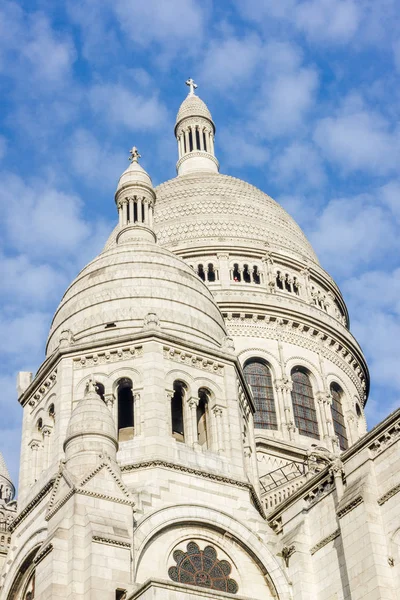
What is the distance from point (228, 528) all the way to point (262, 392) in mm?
21504

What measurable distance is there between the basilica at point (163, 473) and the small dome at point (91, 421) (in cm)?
4

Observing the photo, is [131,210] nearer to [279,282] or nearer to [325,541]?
[279,282]

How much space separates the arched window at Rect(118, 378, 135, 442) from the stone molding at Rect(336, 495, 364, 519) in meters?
7.81

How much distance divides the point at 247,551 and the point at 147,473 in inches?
150

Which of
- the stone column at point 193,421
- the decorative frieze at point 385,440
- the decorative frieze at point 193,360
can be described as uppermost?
the decorative frieze at point 193,360

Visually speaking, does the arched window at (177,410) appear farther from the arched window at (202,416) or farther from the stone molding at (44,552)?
the stone molding at (44,552)

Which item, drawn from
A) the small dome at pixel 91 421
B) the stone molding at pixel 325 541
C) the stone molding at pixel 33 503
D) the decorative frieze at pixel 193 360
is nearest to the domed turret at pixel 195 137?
the decorative frieze at pixel 193 360

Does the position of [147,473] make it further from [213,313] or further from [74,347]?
[213,313]

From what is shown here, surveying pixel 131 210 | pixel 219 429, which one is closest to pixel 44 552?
pixel 219 429

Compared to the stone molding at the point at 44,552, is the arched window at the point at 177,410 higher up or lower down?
higher up

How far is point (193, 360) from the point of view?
35156 mm

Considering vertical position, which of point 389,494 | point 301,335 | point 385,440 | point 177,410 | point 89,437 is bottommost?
point 389,494

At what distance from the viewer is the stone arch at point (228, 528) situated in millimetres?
30375

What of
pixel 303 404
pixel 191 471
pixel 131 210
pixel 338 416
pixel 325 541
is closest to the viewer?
pixel 325 541
